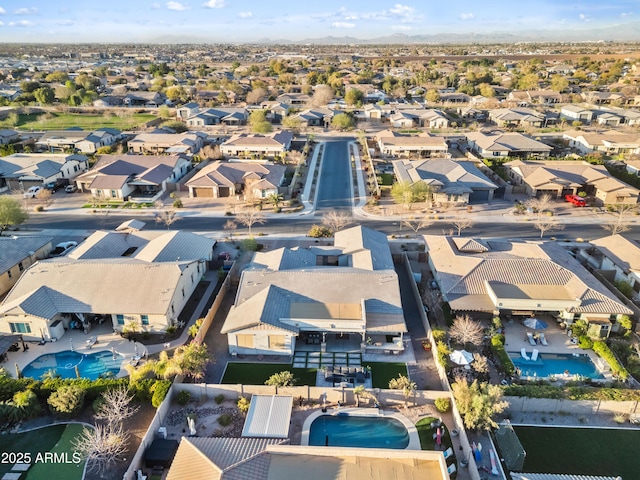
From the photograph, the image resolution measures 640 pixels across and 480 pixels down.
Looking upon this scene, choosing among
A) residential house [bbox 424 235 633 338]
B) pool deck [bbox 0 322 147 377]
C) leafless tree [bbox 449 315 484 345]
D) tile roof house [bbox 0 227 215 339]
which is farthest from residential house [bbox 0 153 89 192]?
leafless tree [bbox 449 315 484 345]

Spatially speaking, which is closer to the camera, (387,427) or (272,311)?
(387,427)

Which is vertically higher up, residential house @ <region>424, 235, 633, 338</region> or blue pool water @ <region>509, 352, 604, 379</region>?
residential house @ <region>424, 235, 633, 338</region>


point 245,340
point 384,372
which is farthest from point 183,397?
point 384,372

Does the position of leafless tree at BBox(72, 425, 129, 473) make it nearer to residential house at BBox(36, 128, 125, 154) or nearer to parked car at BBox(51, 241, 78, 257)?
parked car at BBox(51, 241, 78, 257)

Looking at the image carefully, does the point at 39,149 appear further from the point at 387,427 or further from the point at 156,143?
the point at 387,427

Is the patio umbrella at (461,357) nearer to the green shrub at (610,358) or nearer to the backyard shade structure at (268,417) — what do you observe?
the green shrub at (610,358)

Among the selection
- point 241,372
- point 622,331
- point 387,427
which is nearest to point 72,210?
point 241,372
